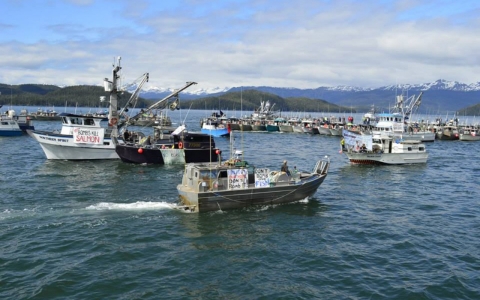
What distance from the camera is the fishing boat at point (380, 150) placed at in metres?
46.1

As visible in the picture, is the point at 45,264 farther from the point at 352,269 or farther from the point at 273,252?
the point at 352,269

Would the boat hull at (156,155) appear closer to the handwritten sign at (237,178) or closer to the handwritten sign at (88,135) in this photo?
the handwritten sign at (88,135)

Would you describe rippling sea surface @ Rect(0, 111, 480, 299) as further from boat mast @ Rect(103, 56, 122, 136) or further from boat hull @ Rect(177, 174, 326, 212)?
boat mast @ Rect(103, 56, 122, 136)

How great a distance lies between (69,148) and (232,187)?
27770mm

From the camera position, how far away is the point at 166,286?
15320 mm

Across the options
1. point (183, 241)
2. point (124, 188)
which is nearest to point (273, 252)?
point (183, 241)

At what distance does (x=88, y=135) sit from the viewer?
45.7 metres

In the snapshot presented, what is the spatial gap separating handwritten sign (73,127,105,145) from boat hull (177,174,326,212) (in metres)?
24.0

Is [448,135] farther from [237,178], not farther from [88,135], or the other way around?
[237,178]

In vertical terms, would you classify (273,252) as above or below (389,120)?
below

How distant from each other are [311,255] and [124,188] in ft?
58.1

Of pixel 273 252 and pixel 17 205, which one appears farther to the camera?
pixel 17 205

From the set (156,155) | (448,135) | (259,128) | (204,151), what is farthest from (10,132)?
(448,135)

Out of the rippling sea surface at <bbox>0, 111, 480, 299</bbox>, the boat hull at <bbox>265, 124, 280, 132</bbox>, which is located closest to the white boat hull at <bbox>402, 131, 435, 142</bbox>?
the boat hull at <bbox>265, 124, 280, 132</bbox>
